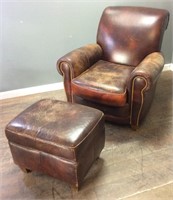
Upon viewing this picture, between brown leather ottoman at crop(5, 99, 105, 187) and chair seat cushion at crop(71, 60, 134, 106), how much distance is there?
0.34m

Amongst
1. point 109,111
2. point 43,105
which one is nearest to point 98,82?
point 109,111

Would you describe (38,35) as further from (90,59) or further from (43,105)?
(43,105)

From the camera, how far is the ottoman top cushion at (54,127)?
131 cm

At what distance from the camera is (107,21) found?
7.57ft

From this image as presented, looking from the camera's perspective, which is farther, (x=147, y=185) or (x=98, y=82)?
(x=98, y=82)

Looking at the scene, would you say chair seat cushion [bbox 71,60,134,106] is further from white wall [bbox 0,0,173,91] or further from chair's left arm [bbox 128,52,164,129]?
white wall [bbox 0,0,173,91]

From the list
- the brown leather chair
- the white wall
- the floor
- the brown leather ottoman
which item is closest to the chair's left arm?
the brown leather chair

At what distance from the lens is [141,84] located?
1.71 m

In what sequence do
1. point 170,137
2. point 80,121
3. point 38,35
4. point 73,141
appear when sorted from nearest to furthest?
point 73,141, point 80,121, point 170,137, point 38,35

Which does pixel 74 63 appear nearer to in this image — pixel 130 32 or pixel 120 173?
pixel 130 32

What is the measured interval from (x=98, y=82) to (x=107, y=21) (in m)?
0.78

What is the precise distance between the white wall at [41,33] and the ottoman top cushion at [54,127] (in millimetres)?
1082

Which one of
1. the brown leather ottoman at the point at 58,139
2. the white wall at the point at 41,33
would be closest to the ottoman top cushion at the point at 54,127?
the brown leather ottoman at the point at 58,139

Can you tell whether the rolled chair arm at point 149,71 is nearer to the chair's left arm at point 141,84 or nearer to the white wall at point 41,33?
the chair's left arm at point 141,84
